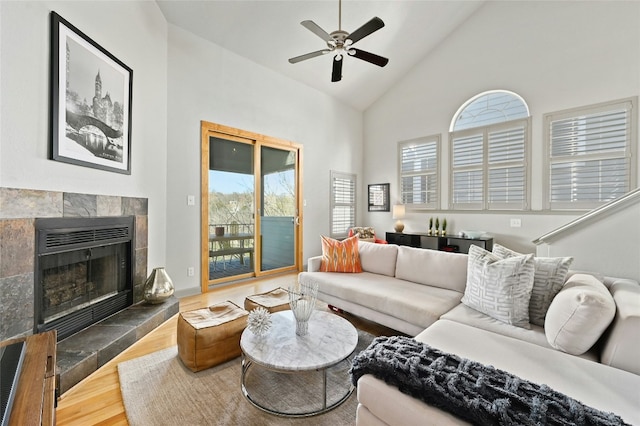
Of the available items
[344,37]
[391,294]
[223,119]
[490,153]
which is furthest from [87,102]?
[490,153]

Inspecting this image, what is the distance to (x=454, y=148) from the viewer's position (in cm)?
498

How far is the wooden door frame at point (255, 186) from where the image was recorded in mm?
3723

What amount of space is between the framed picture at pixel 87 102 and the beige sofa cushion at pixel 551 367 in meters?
2.92

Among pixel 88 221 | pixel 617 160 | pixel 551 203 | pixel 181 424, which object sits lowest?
A: pixel 181 424

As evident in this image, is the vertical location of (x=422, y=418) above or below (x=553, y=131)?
below

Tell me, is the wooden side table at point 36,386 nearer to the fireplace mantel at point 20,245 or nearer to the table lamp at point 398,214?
the fireplace mantel at point 20,245

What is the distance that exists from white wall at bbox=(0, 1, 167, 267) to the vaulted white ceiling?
65cm

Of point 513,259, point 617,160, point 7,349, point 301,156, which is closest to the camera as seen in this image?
point 7,349

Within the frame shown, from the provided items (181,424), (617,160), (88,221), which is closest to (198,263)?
(88,221)

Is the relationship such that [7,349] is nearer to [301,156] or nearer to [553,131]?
[301,156]

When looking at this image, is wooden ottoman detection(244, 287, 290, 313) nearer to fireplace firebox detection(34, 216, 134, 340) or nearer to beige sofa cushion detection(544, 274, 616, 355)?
fireplace firebox detection(34, 216, 134, 340)

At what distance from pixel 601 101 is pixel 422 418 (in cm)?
497

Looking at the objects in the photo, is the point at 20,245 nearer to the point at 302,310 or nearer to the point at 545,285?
the point at 302,310

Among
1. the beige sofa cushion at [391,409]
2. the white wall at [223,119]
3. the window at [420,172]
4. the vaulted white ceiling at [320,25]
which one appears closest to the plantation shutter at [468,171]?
the window at [420,172]
